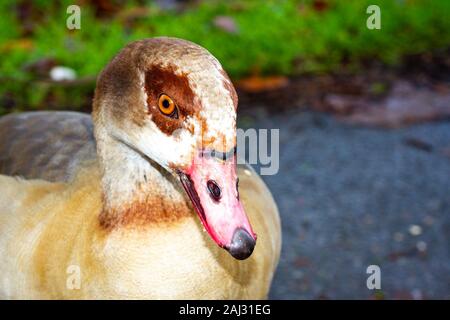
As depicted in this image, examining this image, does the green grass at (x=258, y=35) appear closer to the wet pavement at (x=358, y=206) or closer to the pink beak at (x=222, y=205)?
the wet pavement at (x=358, y=206)

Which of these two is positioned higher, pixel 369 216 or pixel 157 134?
pixel 157 134

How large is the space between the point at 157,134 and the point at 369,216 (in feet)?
6.71

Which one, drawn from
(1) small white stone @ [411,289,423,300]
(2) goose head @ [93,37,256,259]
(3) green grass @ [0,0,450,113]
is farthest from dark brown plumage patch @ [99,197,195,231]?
(3) green grass @ [0,0,450,113]

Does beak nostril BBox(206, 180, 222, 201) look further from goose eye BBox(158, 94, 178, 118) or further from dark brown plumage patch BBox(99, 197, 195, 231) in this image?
dark brown plumage patch BBox(99, 197, 195, 231)

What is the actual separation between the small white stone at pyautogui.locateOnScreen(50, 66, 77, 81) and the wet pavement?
1.08 meters

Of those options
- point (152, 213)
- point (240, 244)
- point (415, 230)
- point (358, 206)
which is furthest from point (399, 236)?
point (240, 244)

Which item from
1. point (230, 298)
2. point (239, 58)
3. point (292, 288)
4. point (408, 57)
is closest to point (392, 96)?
point (408, 57)

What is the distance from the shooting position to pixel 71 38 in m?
5.15

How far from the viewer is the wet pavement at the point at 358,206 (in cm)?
367

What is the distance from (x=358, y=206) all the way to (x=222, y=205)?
210 cm

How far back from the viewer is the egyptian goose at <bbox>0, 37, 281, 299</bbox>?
2.12 meters

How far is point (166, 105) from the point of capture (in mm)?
2189

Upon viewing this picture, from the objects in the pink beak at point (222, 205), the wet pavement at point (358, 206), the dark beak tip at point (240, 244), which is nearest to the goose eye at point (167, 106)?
the pink beak at point (222, 205)

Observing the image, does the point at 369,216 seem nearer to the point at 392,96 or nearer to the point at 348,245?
the point at 348,245
